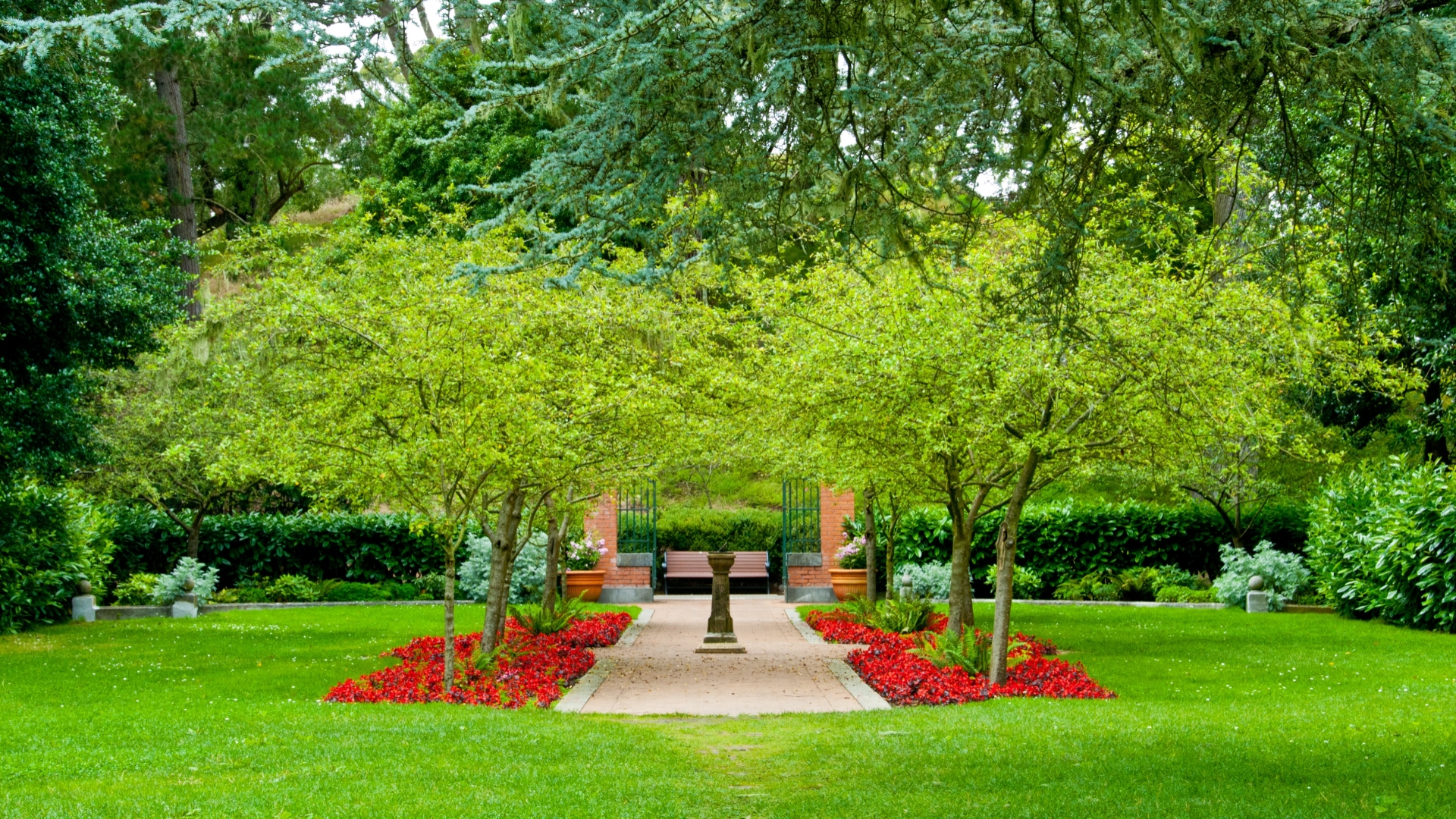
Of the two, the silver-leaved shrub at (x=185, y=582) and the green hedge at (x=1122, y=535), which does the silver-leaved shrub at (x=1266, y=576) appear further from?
the silver-leaved shrub at (x=185, y=582)

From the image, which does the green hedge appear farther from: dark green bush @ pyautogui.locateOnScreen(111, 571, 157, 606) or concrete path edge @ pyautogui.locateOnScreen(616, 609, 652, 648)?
dark green bush @ pyautogui.locateOnScreen(111, 571, 157, 606)

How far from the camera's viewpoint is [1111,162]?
768 cm

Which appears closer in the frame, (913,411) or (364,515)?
(913,411)

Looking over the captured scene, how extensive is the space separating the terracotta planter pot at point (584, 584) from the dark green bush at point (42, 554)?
763 centimetres

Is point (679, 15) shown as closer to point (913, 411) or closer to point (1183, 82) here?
point (1183, 82)

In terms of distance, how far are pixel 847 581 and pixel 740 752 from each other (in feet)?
47.5

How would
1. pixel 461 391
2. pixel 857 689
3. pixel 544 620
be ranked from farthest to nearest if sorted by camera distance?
pixel 544 620 < pixel 857 689 < pixel 461 391

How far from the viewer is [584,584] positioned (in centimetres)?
2238

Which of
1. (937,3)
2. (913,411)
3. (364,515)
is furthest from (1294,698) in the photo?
(364,515)

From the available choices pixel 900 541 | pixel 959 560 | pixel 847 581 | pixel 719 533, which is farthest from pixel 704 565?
pixel 959 560

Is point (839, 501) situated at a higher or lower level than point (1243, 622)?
higher

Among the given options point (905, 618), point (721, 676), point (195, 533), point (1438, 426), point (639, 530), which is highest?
point (1438, 426)

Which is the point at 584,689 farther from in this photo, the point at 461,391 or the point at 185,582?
the point at 185,582

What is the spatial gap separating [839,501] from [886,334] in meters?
12.1
